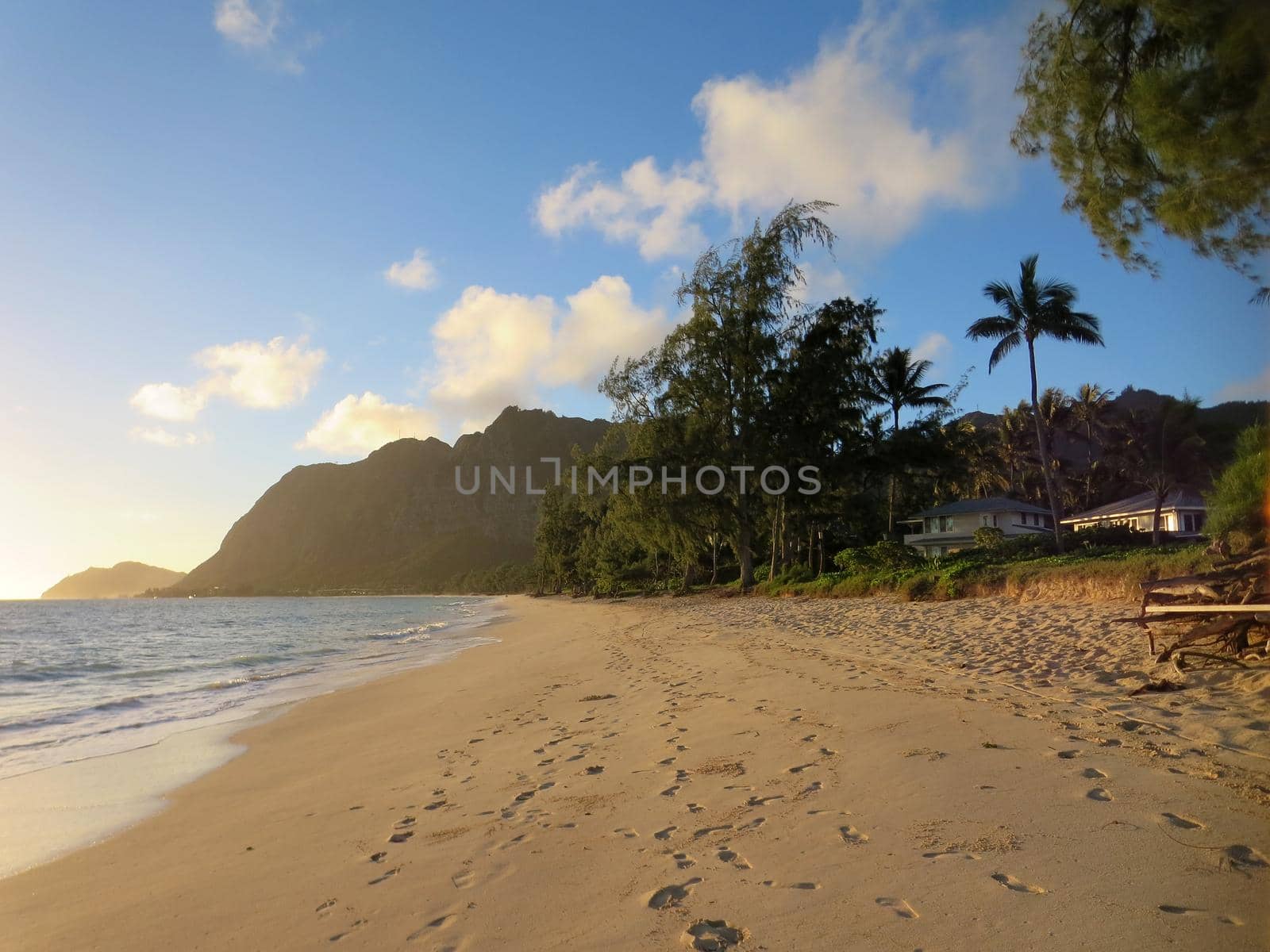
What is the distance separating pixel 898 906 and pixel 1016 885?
0.54 m

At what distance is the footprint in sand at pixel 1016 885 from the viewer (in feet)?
10.1

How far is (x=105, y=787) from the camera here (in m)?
7.28

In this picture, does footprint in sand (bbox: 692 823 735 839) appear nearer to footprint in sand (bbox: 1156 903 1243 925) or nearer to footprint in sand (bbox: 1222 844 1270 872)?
footprint in sand (bbox: 1156 903 1243 925)

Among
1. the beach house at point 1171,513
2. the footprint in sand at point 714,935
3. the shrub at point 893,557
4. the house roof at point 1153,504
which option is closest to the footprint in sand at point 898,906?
the footprint in sand at point 714,935

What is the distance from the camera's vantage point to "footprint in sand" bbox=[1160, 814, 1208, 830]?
3568 mm

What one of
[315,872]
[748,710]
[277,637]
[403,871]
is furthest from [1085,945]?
[277,637]

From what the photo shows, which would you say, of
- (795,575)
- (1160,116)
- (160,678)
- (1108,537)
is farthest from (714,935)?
(1108,537)

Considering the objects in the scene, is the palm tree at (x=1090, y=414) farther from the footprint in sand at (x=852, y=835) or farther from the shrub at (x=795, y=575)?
the footprint in sand at (x=852, y=835)

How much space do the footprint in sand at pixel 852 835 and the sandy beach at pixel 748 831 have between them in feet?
0.07

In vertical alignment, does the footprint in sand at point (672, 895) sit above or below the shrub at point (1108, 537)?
below

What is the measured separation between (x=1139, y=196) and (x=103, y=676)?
22.0 m

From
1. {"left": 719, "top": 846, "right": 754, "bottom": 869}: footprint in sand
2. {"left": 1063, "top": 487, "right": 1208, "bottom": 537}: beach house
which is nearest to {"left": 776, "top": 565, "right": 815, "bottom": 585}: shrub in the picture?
{"left": 1063, "top": 487, "right": 1208, "bottom": 537}: beach house

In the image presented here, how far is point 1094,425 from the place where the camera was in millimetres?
57062

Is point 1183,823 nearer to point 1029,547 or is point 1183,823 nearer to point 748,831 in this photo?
point 748,831
